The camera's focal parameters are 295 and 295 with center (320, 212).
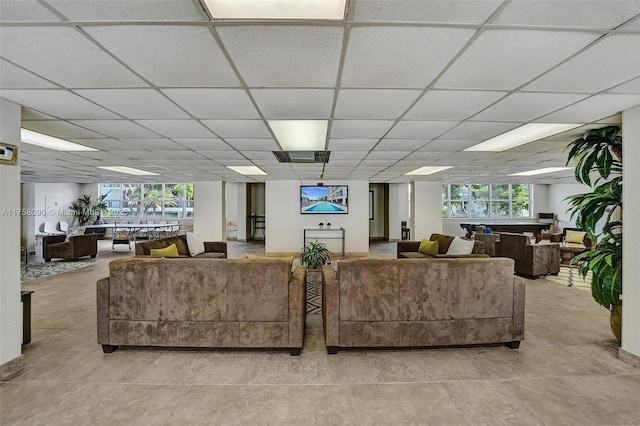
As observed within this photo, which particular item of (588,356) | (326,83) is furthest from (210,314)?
(588,356)

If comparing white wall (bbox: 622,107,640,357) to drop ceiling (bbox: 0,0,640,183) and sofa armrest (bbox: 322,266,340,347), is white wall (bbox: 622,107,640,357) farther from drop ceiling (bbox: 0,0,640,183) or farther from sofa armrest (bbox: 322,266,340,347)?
sofa armrest (bbox: 322,266,340,347)

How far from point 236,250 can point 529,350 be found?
8.61 meters

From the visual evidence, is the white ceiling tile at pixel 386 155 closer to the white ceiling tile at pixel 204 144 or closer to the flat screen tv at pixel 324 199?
the white ceiling tile at pixel 204 144

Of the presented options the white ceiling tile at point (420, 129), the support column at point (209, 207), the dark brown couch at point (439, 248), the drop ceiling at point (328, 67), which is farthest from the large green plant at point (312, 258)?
the support column at point (209, 207)

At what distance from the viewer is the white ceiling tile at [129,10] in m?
1.42

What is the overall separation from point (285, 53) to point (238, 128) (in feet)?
5.93

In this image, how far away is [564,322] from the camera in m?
3.78

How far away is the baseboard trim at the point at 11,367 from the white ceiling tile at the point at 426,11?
3800 millimetres

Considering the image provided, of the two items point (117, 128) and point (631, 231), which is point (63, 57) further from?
point (631, 231)

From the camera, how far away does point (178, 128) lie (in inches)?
138

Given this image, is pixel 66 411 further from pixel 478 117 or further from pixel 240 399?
pixel 478 117

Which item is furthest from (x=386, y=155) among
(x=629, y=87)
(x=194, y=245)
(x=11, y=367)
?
(x=11, y=367)

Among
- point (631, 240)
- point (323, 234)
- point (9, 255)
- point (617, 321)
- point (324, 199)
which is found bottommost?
point (617, 321)

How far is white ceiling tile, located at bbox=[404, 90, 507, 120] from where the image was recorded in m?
2.48
